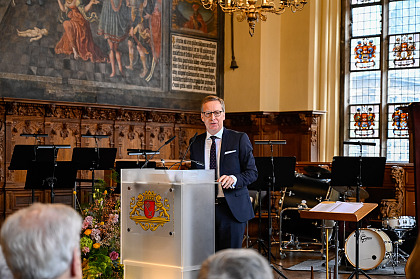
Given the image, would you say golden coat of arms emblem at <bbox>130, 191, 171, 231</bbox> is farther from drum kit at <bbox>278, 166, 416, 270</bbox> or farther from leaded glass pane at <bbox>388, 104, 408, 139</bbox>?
leaded glass pane at <bbox>388, 104, 408, 139</bbox>

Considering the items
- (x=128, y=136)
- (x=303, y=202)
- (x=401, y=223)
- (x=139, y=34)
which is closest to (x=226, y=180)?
(x=401, y=223)

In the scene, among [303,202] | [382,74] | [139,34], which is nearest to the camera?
[303,202]

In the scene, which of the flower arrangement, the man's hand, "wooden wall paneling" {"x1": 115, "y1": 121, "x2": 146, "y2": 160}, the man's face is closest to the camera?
the man's hand

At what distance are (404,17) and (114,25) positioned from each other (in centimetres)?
552

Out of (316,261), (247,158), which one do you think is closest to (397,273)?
(316,261)

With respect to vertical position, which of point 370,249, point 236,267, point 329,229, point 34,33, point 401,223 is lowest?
point 370,249

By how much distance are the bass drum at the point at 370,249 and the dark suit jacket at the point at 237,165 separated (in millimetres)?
4013

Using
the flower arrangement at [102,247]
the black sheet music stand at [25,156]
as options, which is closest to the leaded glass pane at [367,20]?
the black sheet music stand at [25,156]

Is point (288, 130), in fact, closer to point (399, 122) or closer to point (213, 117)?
point (399, 122)

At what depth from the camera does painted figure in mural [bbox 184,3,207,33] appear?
13.4 m

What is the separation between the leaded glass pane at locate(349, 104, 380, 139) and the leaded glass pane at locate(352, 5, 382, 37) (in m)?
1.47

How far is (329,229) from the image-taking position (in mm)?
9250

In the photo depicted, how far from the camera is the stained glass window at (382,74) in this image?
12625mm

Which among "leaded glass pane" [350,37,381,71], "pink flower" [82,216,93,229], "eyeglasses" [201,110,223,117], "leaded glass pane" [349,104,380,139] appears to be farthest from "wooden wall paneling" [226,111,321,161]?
"eyeglasses" [201,110,223,117]
